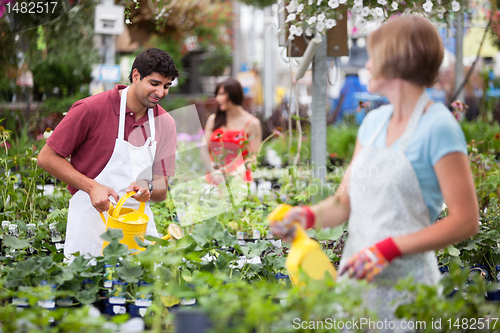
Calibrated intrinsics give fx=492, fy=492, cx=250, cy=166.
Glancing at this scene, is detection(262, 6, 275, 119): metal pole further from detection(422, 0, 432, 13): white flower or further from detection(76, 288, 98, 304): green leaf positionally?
detection(76, 288, 98, 304): green leaf

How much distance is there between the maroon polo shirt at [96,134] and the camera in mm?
1884

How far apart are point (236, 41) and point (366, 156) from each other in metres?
16.0

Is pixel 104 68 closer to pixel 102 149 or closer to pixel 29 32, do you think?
pixel 29 32

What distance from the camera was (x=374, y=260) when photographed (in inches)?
40.3

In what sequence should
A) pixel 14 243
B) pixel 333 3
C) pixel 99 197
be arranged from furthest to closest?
pixel 333 3 → pixel 99 197 → pixel 14 243

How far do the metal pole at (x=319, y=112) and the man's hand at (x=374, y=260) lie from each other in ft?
6.25

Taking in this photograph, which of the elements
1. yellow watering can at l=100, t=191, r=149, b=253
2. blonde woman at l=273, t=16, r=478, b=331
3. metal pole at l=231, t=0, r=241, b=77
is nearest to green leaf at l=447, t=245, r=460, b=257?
blonde woman at l=273, t=16, r=478, b=331

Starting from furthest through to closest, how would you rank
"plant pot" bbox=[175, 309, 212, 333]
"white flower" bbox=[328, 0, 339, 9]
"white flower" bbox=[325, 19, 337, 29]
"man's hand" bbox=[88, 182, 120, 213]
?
"white flower" bbox=[325, 19, 337, 29], "white flower" bbox=[328, 0, 339, 9], "man's hand" bbox=[88, 182, 120, 213], "plant pot" bbox=[175, 309, 212, 333]

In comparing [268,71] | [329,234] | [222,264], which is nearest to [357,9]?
[329,234]

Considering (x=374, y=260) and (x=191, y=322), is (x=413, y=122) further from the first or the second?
(x=191, y=322)

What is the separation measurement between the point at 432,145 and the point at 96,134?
134 centimetres

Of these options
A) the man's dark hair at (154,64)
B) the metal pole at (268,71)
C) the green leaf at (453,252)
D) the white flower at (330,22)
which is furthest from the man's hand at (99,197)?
the metal pole at (268,71)

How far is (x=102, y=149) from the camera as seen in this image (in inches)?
76.8

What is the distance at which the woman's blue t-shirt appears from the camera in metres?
1.03
